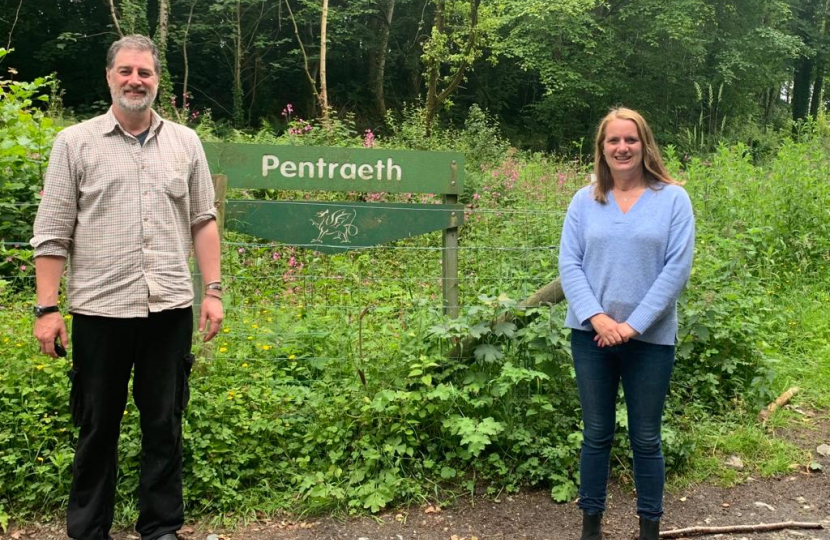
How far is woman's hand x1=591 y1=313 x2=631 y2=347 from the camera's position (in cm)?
252

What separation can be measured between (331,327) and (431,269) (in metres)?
1.66

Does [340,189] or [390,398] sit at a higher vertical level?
[340,189]

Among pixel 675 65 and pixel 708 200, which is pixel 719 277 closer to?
pixel 708 200

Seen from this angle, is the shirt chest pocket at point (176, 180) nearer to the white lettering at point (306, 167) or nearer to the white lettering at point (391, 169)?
the white lettering at point (306, 167)

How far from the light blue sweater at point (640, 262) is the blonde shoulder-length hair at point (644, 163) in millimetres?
38

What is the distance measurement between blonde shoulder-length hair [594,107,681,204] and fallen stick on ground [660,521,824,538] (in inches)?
66.6

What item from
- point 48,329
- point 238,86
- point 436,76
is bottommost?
point 48,329

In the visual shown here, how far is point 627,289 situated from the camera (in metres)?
2.55

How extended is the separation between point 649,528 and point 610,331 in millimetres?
913

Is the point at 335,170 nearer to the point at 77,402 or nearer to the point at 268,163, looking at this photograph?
the point at 268,163

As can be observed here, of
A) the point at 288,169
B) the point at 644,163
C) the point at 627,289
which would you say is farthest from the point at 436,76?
the point at 627,289

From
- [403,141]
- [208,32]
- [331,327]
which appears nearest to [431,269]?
[331,327]

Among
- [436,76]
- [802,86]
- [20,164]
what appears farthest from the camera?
[802,86]

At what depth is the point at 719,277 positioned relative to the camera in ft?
15.0
